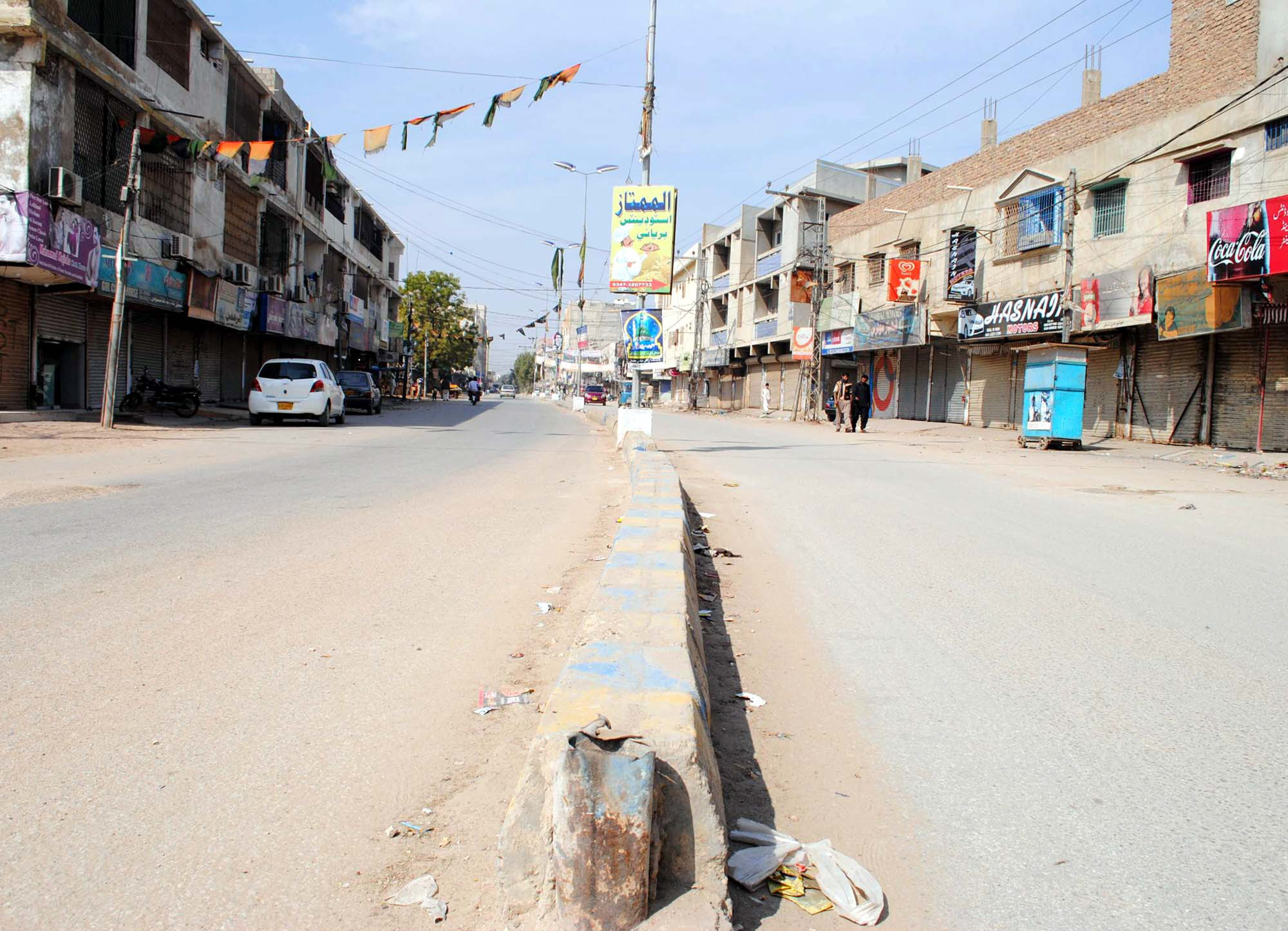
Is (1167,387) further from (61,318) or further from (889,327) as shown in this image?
(61,318)

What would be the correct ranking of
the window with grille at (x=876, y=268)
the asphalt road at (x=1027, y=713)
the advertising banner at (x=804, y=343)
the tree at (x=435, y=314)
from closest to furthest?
1. the asphalt road at (x=1027, y=713)
2. the window with grille at (x=876, y=268)
3. the advertising banner at (x=804, y=343)
4. the tree at (x=435, y=314)

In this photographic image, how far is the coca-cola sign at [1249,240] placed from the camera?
16.1 meters

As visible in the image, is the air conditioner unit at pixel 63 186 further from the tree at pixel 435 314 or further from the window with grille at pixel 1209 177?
the tree at pixel 435 314

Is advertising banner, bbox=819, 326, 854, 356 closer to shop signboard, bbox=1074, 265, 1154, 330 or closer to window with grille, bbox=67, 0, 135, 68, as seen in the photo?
shop signboard, bbox=1074, 265, 1154, 330

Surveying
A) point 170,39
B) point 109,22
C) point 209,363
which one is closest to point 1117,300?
point 109,22

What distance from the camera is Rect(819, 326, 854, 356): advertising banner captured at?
3753 centimetres

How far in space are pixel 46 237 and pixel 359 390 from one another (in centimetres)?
1472

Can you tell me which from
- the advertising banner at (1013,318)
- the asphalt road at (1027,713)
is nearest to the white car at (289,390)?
the asphalt road at (1027,713)

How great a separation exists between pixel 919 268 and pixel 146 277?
23894 mm

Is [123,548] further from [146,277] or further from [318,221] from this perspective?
[318,221]

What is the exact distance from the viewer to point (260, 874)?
7.88 feet

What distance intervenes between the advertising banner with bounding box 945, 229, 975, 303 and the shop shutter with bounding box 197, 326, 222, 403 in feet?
77.7

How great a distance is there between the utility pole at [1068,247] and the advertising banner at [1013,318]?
19 cm

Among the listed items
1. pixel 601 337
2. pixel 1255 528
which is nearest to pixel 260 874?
pixel 1255 528
